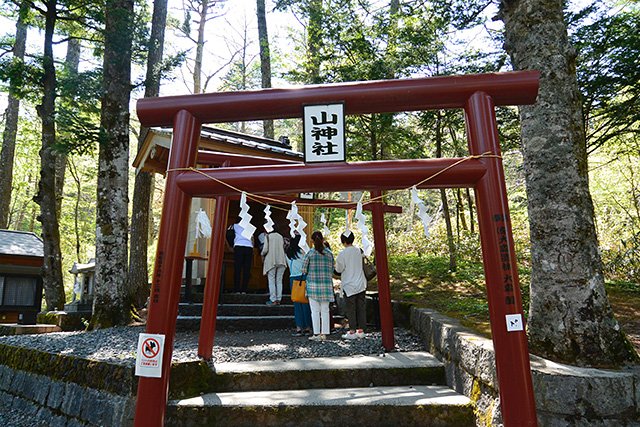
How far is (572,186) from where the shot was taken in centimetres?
362

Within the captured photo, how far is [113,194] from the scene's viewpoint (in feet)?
23.3

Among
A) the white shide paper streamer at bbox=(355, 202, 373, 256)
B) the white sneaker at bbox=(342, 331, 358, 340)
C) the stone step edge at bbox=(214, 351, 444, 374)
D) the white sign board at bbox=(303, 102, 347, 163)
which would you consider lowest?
the stone step edge at bbox=(214, 351, 444, 374)

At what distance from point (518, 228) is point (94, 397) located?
12.0 m

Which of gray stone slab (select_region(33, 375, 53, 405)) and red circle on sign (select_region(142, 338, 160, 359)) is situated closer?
red circle on sign (select_region(142, 338, 160, 359))

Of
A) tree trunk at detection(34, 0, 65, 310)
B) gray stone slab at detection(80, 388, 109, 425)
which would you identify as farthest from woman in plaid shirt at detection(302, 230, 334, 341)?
tree trunk at detection(34, 0, 65, 310)

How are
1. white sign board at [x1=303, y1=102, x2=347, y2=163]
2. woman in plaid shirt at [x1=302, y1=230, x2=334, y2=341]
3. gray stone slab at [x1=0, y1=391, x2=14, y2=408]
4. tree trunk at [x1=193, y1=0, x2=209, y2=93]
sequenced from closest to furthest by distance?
white sign board at [x1=303, y1=102, x2=347, y2=163]
gray stone slab at [x1=0, y1=391, x2=14, y2=408]
woman in plaid shirt at [x1=302, y1=230, x2=334, y2=341]
tree trunk at [x1=193, y1=0, x2=209, y2=93]

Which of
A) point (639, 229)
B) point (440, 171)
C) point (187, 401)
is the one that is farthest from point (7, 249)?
point (639, 229)

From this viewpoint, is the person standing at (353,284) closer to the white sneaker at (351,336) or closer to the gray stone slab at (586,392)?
the white sneaker at (351,336)

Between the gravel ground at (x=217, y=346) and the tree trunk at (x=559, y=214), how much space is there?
248 centimetres

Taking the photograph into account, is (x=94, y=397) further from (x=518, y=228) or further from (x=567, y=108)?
(x=518, y=228)

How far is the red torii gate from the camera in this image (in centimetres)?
265

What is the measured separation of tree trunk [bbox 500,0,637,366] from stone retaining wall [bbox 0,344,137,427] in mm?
3873

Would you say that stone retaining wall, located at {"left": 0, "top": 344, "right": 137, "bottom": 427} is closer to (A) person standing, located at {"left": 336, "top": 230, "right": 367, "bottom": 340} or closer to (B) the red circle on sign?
(B) the red circle on sign

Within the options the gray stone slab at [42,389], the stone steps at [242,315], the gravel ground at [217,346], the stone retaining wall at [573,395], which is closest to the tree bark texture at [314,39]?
the stone steps at [242,315]
